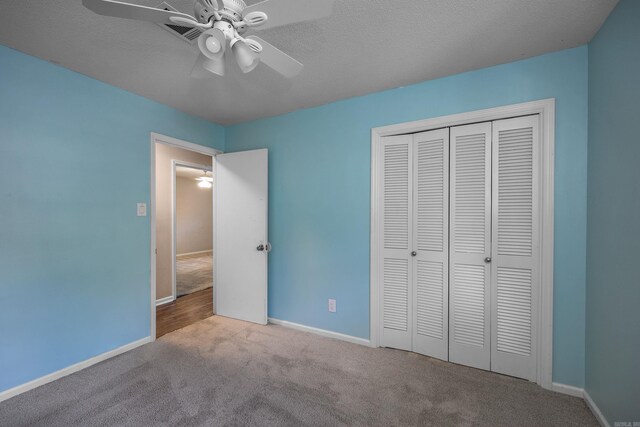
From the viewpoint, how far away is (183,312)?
11.9 ft

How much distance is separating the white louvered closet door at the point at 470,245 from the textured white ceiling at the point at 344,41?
62 cm

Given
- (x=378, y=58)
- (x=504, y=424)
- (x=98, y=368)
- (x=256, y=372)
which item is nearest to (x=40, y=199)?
(x=98, y=368)

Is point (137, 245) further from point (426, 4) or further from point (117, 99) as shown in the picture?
point (426, 4)

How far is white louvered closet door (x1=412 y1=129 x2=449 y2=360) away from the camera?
2391mm

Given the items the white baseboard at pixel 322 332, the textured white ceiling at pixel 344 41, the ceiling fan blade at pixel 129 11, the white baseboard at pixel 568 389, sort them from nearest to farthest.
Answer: the ceiling fan blade at pixel 129 11, the textured white ceiling at pixel 344 41, the white baseboard at pixel 568 389, the white baseboard at pixel 322 332

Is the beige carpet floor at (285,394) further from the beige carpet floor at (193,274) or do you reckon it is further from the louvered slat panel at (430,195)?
the beige carpet floor at (193,274)

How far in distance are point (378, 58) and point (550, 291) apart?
6.90ft

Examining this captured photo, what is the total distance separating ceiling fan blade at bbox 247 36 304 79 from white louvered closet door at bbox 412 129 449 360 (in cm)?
140

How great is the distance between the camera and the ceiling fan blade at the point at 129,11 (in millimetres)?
1077

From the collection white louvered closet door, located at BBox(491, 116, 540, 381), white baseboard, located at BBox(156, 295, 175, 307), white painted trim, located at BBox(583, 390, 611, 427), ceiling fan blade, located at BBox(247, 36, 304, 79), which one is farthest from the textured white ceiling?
white baseboard, located at BBox(156, 295, 175, 307)

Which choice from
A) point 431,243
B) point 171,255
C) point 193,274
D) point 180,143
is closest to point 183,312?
point 171,255

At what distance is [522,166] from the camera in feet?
6.91

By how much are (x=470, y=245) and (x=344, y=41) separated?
6.03ft

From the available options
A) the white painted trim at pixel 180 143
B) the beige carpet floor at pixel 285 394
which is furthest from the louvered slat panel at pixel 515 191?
the white painted trim at pixel 180 143
